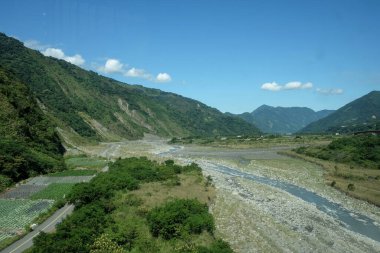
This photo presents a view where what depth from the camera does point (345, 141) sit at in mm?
106875

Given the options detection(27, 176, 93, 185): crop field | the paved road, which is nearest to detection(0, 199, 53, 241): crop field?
the paved road

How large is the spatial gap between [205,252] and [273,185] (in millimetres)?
41178

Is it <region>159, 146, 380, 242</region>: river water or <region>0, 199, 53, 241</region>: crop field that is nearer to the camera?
<region>0, 199, 53, 241</region>: crop field

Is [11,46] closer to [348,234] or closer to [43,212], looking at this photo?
[43,212]

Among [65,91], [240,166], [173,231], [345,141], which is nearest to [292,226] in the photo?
[173,231]

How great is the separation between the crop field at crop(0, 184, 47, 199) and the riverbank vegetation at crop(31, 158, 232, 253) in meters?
9.26

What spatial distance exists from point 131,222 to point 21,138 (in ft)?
148

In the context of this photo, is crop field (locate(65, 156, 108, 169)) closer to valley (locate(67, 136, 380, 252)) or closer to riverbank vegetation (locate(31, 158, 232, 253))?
valley (locate(67, 136, 380, 252))

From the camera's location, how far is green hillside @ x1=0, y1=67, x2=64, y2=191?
5881cm

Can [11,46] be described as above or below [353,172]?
above

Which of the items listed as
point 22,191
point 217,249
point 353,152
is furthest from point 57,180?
point 353,152

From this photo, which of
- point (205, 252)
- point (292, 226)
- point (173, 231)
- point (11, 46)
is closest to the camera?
point (205, 252)

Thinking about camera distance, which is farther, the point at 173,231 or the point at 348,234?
the point at 348,234

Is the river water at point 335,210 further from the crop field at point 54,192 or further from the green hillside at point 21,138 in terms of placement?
the green hillside at point 21,138
